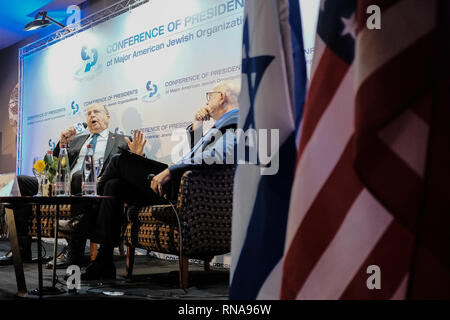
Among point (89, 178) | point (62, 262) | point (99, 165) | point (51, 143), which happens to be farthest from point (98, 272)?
point (51, 143)

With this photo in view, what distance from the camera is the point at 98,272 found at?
3.01 meters

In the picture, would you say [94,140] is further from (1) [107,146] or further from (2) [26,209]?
(2) [26,209]

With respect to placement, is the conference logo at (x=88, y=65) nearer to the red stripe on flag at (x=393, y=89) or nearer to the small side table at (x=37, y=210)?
the small side table at (x=37, y=210)

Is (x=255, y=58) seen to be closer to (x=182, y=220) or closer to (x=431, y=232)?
(x=431, y=232)

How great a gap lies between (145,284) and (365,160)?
2.68 meters

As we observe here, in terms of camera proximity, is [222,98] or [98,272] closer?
[98,272]

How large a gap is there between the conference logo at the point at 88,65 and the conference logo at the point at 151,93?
45.4 inches

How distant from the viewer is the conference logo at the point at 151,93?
5105 millimetres

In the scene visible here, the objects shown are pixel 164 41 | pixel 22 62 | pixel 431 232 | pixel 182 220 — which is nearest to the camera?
pixel 431 232

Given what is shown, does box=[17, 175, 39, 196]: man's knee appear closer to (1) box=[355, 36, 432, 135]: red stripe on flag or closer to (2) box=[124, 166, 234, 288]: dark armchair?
(2) box=[124, 166, 234, 288]: dark armchair

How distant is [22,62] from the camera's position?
7867 millimetres

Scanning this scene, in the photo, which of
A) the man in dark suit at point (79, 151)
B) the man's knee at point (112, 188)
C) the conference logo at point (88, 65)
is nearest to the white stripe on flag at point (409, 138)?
the man's knee at point (112, 188)
